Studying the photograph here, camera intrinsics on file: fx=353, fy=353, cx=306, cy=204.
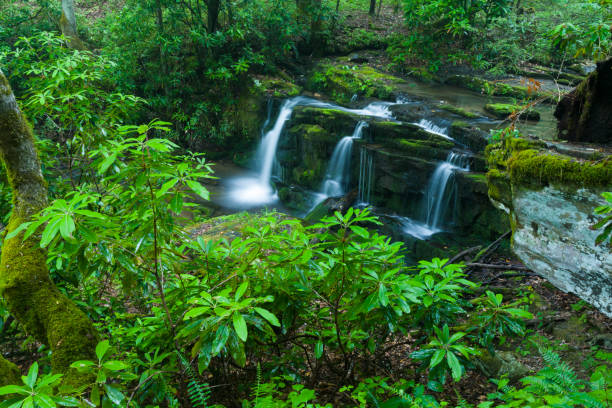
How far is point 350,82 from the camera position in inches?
444

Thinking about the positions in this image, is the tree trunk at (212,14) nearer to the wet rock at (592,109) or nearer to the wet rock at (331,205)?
the wet rock at (331,205)

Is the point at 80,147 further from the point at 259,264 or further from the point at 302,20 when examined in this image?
the point at 302,20

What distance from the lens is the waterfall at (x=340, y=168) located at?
30.0 ft

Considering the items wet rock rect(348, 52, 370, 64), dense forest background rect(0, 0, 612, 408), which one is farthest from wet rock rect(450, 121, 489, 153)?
wet rock rect(348, 52, 370, 64)

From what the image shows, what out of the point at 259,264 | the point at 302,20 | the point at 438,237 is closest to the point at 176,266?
the point at 259,264

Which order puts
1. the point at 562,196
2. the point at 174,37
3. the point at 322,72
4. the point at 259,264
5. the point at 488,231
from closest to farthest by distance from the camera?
1. the point at 259,264
2. the point at 562,196
3. the point at 488,231
4. the point at 174,37
5. the point at 322,72

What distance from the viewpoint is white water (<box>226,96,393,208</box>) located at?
998 centimetres

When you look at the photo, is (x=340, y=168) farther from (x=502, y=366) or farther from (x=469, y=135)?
(x=502, y=366)

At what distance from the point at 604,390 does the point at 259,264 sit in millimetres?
1713

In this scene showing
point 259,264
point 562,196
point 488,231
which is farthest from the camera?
point 488,231

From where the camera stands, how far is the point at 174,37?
1016cm

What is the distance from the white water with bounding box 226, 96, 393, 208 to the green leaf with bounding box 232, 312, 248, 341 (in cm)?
828

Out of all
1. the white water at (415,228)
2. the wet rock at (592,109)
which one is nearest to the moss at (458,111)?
the white water at (415,228)

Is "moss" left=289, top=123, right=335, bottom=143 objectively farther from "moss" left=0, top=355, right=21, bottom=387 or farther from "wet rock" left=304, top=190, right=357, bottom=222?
"moss" left=0, top=355, right=21, bottom=387
